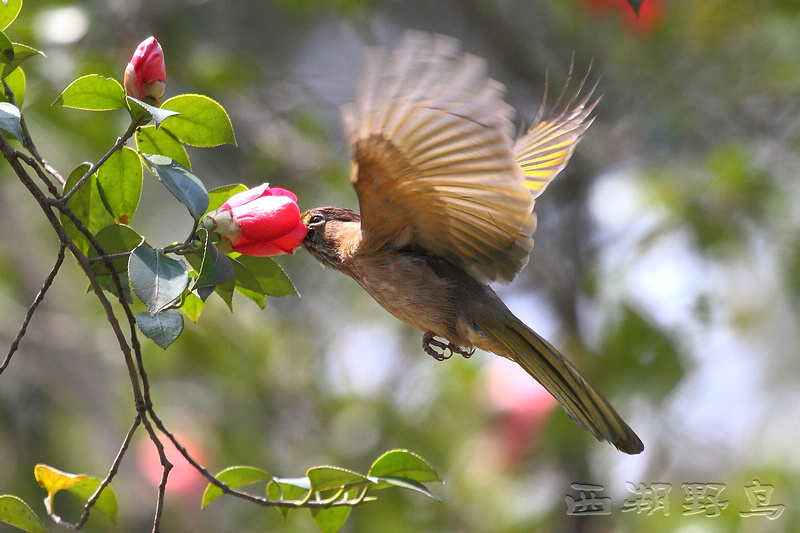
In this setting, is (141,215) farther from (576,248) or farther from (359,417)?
(576,248)

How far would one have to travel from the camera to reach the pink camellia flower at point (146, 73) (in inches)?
59.0

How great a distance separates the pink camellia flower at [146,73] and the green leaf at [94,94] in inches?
1.1

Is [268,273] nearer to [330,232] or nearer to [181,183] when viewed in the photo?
[181,183]

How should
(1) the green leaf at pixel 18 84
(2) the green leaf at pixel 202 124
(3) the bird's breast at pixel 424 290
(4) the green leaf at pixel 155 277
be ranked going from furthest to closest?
1. (3) the bird's breast at pixel 424 290
2. (1) the green leaf at pixel 18 84
3. (2) the green leaf at pixel 202 124
4. (4) the green leaf at pixel 155 277

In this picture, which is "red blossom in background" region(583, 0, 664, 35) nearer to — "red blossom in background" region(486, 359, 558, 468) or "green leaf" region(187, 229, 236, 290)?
"red blossom in background" region(486, 359, 558, 468)

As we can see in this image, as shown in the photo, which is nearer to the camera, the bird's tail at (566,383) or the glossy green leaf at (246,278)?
the glossy green leaf at (246,278)

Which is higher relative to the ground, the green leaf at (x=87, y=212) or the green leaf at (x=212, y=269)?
the green leaf at (x=212, y=269)

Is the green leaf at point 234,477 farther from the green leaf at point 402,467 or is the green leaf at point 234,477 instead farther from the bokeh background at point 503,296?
the bokeh background at point 503,296

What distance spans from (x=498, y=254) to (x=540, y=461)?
2.61 meters

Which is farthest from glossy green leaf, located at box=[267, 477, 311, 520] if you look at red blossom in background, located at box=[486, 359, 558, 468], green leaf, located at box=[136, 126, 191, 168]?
red blossom in background, located at box=[486, 359, 558, 468]

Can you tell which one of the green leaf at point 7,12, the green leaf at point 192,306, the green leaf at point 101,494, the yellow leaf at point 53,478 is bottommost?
the green leaf at point 101,494

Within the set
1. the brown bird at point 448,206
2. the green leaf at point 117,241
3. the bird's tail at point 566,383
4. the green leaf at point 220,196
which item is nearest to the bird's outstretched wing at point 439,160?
the brown bird at point 448,206

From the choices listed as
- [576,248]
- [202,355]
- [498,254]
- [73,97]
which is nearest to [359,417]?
[202,355]

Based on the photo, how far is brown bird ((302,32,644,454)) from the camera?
1.53 meters
